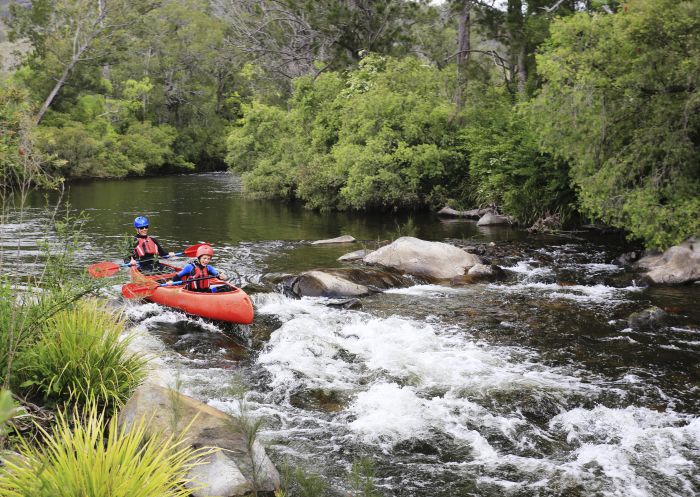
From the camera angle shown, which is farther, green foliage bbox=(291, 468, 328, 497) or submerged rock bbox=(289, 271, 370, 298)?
submerged rock bbox=(289, 271, 370, 298)

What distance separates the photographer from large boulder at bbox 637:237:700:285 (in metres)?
12.1

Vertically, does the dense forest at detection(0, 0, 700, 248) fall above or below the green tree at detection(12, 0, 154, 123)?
below

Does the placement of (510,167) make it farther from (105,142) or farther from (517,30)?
(105,142)

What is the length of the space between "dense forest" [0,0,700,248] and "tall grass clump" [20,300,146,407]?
1531 millimetres

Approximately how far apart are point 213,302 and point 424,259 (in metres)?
5.49

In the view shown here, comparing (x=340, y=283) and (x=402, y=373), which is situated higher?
(x=340, y=283)

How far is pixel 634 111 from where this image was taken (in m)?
13.1

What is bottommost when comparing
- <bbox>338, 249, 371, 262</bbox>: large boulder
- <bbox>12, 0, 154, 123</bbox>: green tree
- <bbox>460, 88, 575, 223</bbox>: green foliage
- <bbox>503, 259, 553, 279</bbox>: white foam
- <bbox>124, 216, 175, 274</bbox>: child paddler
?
<bbox>503, 259, 553, 279</bbox>: white foam

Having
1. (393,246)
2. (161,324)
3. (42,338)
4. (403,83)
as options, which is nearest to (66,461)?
(42,338)

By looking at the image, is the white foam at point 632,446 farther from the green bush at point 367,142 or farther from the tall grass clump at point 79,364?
the green bush at point 367,142

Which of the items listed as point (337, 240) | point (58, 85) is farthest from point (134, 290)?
point (58, 85)

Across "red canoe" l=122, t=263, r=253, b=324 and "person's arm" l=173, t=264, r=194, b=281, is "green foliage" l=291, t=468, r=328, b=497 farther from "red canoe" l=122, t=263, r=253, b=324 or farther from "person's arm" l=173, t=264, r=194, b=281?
"person's arm" l=173, t=264, r=194, b=281

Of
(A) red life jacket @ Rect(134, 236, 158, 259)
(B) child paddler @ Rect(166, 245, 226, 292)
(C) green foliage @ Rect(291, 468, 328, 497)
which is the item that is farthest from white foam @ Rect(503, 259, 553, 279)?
(C) green foliage @ Rect(291, 468, 328, 497)

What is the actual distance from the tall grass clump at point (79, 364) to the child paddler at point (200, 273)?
13.9ft
